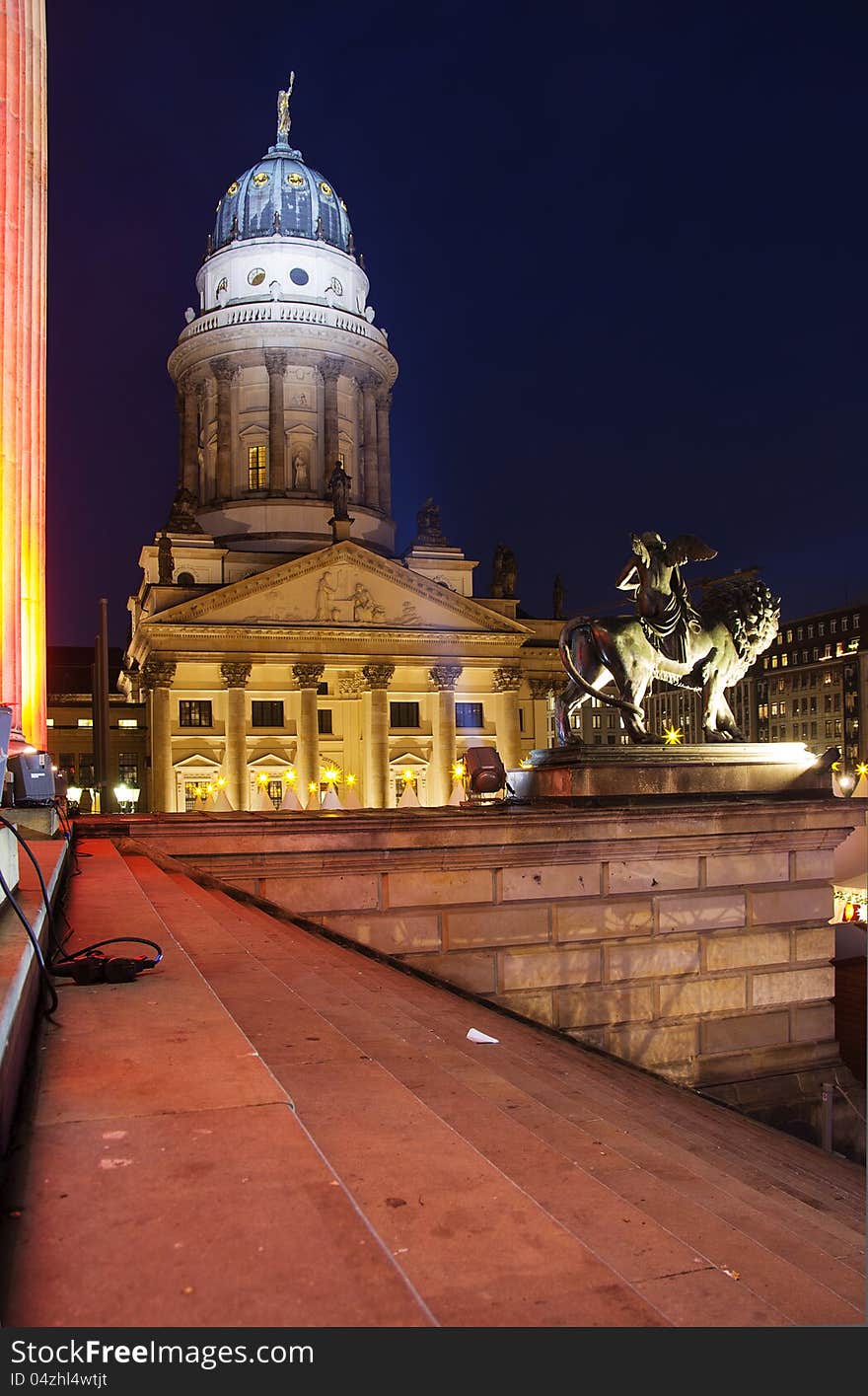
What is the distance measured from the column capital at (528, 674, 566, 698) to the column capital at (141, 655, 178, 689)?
23.1 metres

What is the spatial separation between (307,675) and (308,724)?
2.73 metres

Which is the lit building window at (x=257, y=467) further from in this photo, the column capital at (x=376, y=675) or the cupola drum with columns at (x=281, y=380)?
the column capital at (x=376, y=675)

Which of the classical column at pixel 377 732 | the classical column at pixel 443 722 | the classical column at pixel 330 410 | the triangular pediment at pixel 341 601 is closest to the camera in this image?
the triangular pediment at pixel 341 601

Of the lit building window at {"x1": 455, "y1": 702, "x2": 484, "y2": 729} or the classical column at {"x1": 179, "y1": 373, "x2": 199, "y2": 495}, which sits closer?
the lit building window at {"x1": 455, "y1": 702, "x2": 484, "y2": 729}

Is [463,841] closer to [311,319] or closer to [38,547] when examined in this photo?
[38,547]

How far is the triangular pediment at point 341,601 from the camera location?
2223 inches

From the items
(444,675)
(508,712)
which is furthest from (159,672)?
(508,712)

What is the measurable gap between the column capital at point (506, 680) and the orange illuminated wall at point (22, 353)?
147 ft

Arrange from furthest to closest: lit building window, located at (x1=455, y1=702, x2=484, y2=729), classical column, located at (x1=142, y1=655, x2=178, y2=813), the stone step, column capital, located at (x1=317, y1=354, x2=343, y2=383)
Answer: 1. column capital, located at (x1=317, y1=354, x2=343, y2=383)
2. lit building window, located at (x1=455, y1=702, x2=484, y2=729)
3. classical column, located at (x1=142, y1=655, x2=178, y2=813)
4. the stone step

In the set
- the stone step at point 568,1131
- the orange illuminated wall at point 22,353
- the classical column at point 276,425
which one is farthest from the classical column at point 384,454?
the stone step at point 568,1131

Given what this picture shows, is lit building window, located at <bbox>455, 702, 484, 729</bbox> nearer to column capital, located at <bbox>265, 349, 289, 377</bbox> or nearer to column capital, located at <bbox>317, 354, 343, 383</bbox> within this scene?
column capital, located at <bbox>317, 354, 343, 383</bbox>

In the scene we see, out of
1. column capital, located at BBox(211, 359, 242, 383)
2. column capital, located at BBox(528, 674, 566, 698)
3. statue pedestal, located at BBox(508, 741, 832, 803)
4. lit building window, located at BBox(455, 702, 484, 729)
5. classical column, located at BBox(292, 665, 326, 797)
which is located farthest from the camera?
column capital, located at BBox(211, 359, 242, 383)

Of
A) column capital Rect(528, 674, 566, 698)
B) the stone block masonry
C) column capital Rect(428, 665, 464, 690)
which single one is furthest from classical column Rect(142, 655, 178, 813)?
the stone block masonry

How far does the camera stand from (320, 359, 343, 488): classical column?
7069cm
